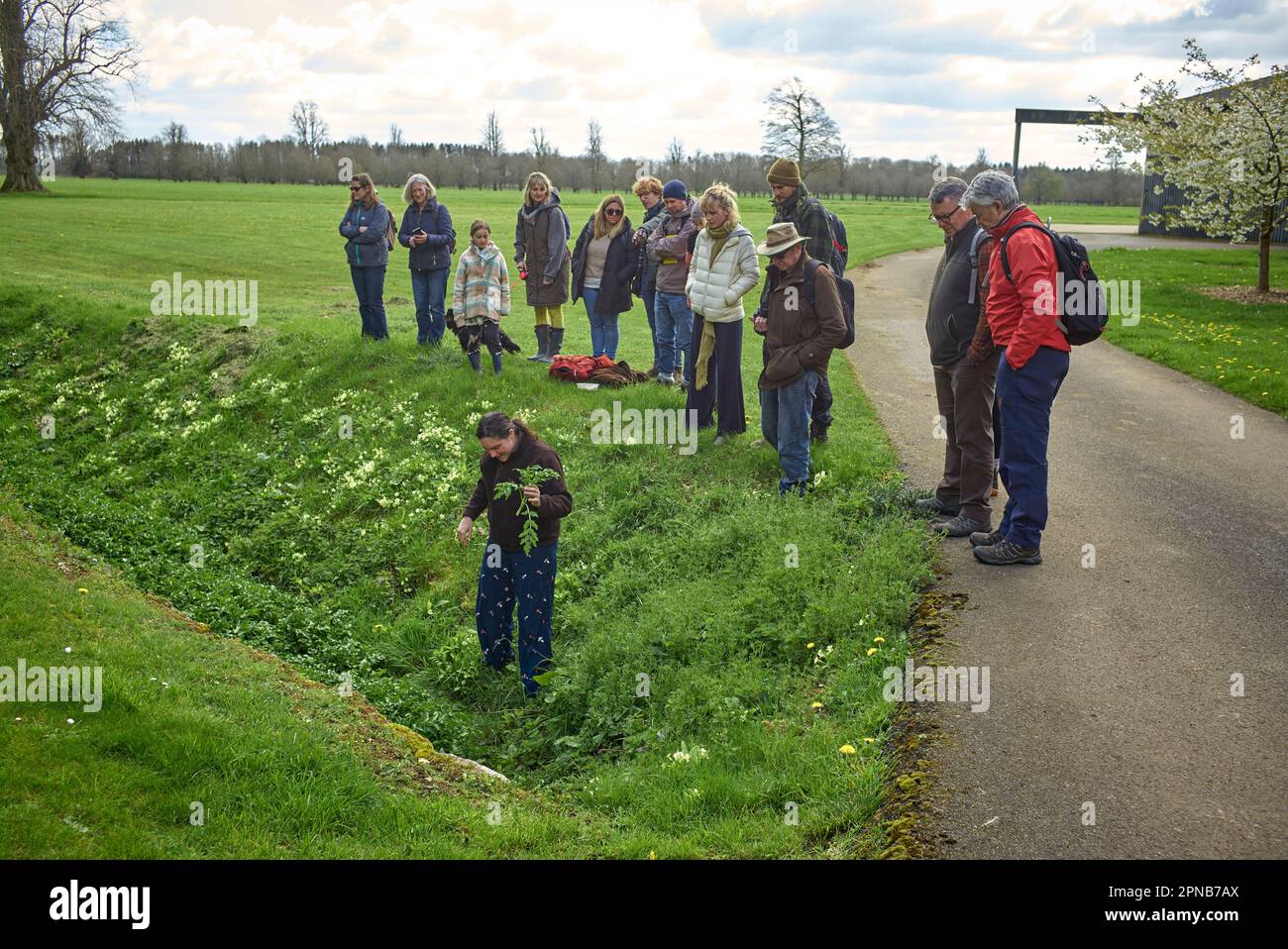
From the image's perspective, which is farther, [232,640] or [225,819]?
[232,640]

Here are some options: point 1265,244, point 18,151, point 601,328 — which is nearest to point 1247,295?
point 1265,244

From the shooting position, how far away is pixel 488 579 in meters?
8.50

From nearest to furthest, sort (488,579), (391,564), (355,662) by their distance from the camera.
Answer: (488,579)
(355,662)
(391,564)

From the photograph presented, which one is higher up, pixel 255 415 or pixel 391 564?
pixel 255 415

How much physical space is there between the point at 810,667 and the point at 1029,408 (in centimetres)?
249

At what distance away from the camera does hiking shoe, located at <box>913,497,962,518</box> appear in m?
9.22

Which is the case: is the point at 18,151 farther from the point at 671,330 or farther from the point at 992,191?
the point at 992,191

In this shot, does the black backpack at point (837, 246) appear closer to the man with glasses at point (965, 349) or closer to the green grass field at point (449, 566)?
the man with glasses at point (965, 349)

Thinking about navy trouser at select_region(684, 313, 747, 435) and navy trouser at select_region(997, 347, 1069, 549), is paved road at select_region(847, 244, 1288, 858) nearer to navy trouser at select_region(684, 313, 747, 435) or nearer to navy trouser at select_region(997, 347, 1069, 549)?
navy trouser at select_region(997, 347, 1069, 549)

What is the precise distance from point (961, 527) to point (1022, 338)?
1873mm

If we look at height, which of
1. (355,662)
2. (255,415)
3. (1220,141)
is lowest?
(355,662)

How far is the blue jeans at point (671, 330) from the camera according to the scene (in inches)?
502

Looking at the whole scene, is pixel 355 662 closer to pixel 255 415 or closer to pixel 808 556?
pixel 808 556
